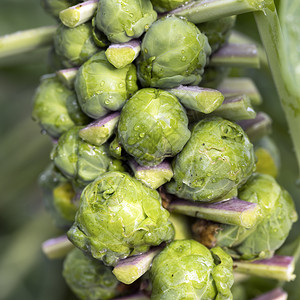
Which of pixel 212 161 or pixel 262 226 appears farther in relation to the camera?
pixel 262 226

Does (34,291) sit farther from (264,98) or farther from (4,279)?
(264,98)

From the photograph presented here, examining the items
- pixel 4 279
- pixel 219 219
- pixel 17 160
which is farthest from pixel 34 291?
pixel 219 219

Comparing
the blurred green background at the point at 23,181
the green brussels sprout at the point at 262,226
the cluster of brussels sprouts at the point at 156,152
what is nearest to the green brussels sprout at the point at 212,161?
the cluster of brussels sprouts at the point at 156,152

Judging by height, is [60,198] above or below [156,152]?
below

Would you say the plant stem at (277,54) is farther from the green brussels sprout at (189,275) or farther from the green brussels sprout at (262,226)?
the green brussels sprout at (189,275)

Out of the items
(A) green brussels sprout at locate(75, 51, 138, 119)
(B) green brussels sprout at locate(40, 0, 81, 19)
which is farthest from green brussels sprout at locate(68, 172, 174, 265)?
(B) green brussels sprout at locate(40, 0, 81, 19)

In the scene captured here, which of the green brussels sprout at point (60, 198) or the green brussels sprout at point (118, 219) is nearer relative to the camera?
the green brussels sprout at point (118, 219)

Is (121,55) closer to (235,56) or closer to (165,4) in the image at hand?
(165,4)

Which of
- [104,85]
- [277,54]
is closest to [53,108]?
[104,85]
